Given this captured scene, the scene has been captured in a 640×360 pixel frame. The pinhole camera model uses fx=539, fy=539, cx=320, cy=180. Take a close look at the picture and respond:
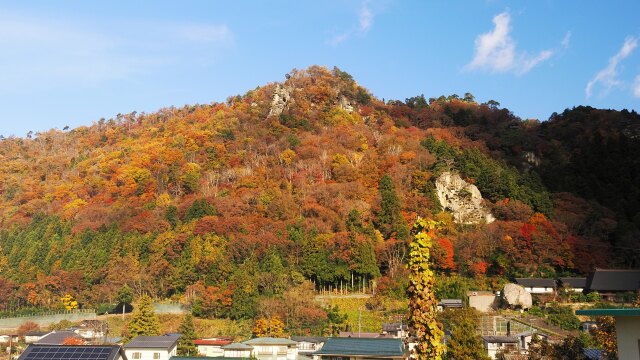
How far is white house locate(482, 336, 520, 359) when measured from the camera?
1043 inches

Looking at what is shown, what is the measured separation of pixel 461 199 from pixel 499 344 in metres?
22.3

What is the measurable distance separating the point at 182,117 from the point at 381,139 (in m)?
33.3

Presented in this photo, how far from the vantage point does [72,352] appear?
14656 mm

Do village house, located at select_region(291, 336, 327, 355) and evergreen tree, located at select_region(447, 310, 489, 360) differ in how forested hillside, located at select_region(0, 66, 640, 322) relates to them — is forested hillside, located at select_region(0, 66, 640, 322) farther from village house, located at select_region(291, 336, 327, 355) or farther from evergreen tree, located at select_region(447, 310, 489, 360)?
evergreen tree, located at select_region(447, 310, 489, 360)

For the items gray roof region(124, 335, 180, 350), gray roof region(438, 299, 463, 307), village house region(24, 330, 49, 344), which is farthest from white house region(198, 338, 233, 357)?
gray roof region(438, 299, 463, 307)

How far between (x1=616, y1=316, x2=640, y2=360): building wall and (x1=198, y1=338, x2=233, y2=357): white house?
2270 cm

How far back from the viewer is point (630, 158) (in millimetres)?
52344

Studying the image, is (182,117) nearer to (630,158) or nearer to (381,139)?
(381,139)

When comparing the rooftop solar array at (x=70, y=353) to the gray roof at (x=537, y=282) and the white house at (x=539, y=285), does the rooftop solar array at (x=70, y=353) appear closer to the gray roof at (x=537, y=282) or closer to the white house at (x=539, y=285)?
the white house at (x=539, y=285)

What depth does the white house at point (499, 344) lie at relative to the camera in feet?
86.9

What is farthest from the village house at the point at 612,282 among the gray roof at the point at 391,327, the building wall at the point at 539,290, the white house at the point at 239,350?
the white house at the point at 239,350

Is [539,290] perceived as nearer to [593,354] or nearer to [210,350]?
[593,354]

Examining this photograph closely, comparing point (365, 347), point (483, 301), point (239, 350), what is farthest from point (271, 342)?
point (483, 301)

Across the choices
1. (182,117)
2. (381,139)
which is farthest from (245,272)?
(182,117)
